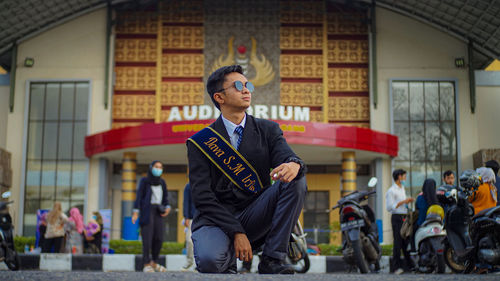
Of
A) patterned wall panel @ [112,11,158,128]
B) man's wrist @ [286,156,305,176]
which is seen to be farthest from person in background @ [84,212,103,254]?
man's wrist @ [286,156,305,176]

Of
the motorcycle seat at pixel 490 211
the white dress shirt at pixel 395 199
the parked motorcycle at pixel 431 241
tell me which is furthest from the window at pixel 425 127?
the motorcycle seat at pixel 490 211

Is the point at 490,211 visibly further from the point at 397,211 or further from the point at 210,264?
the point at 397,211

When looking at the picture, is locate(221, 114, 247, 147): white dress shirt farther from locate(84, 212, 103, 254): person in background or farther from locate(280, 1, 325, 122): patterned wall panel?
locate(280, 1, 325, 122): patterned wall panel

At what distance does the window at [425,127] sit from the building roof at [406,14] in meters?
1.87

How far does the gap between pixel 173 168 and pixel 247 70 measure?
180 inches

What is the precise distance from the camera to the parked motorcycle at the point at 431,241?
848 centimetres

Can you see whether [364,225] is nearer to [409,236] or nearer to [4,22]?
[409,236]

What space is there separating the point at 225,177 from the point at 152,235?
641 centimetres

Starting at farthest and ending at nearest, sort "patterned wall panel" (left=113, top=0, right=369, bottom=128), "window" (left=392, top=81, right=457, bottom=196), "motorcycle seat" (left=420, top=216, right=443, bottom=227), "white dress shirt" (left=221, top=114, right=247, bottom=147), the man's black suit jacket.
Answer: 1. "patterned wall panel" (left=113, top=0, right=369, bottom=128)
2. "window" (left=392, top=81, right=457, bottom=196)
3. "motorcycle seat" (left=420, top=216, right=443, bottom=227)
4. "white dress shirt" (left=221, top=114, right=247, bottom=147)
5. the man's black suit jacket

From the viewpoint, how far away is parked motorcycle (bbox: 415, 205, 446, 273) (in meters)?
8.48

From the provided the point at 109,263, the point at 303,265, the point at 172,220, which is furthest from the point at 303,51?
the point at 303,265

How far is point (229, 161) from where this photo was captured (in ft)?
12.0

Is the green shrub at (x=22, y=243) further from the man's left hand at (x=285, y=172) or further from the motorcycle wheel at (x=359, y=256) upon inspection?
the man's left hand at (x=285, y=172)

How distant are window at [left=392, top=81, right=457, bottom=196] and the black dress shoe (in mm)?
19474
